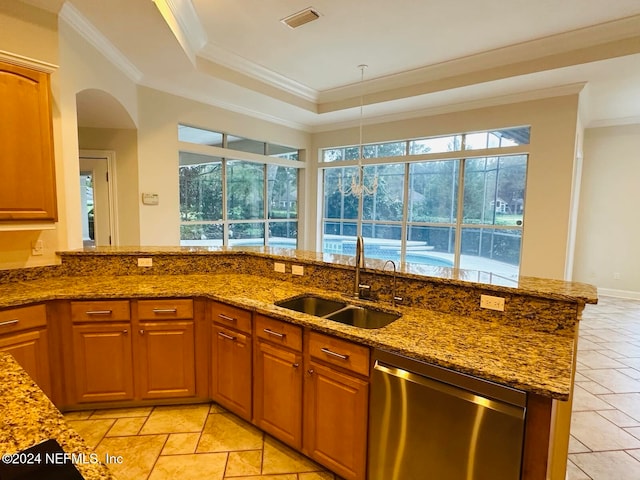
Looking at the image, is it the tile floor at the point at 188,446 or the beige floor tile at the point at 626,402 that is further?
the beige floor tile at the point at 626,402

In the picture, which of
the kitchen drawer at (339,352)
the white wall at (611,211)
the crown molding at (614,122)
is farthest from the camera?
the white wall at (611,211)

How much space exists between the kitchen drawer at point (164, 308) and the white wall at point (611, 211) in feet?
23.5

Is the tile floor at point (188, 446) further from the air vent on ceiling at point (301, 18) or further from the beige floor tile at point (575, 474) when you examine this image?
the air vent on ceiling at point (301, 18)

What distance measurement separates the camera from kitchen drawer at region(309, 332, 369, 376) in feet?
5.60

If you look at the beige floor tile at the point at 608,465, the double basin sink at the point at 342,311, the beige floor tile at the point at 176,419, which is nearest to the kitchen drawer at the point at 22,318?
the beige floor tile at the point at 176,419

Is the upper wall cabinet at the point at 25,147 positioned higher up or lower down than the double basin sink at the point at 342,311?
higher up

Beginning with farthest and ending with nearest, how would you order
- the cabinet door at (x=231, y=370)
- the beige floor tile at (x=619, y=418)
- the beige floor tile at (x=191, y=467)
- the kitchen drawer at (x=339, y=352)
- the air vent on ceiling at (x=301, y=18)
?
the air vent on ceiling at (x=301, y=18) < the beige floor tile at (x=619, y=418) < the cabinet door at (x=231, y=370) < the beige floor tile at (x=191, y=467) < the kitchen drawer at (x=339, y=352)

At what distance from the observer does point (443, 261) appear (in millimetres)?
5848

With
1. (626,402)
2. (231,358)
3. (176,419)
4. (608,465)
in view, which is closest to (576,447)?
(608,465)

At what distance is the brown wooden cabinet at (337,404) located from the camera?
5.71 feet

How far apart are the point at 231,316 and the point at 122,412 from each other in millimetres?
1158

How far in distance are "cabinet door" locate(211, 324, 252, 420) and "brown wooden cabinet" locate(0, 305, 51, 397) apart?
3.50 ft

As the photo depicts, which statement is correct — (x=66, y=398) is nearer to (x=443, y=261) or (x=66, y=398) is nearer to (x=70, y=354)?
A: (x=70, y=354)

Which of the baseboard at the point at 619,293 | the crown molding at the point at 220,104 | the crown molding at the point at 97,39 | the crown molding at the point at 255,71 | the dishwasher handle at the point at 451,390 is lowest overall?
the baseboard at the point at 619,293
